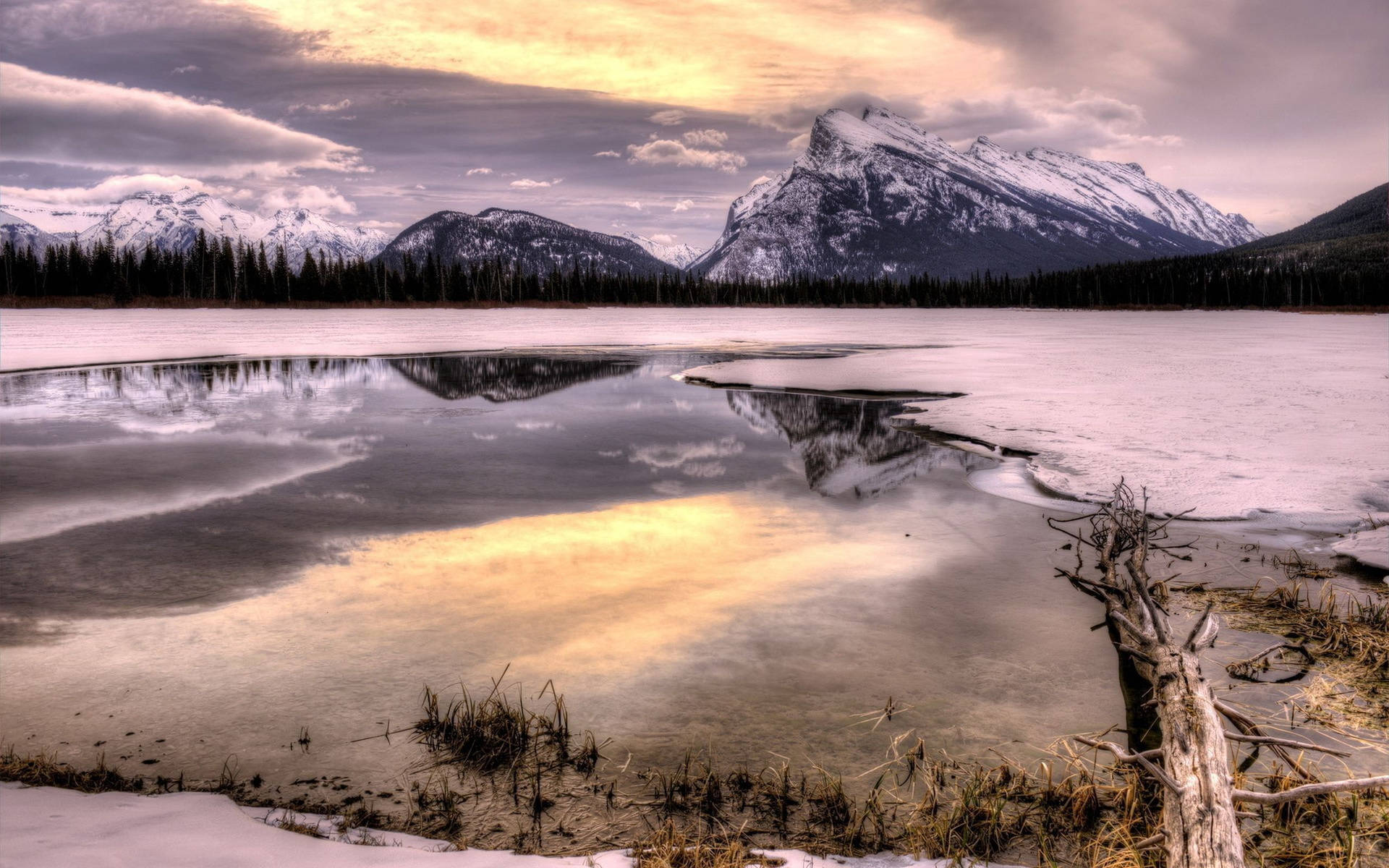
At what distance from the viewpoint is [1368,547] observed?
9.77m

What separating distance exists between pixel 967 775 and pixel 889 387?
78.5 ft

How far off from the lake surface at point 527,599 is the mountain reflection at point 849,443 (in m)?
0.14

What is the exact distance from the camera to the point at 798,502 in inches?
504

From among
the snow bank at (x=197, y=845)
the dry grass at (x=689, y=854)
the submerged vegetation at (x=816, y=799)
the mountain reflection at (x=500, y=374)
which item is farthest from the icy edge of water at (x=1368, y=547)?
the mountain reflection at (x=500, y=374)

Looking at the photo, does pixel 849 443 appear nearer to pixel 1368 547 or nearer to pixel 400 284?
pixel 1368 547

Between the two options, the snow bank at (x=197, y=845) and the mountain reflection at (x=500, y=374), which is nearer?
the snow bank at (x=197, y=845)

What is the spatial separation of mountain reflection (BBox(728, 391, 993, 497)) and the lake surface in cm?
14

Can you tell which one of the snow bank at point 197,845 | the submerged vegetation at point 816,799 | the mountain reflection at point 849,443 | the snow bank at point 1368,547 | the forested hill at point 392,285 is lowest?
the submerged vegetation at point 816,799

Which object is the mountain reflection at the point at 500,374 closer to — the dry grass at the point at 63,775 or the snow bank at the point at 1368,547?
the dry grass at the point at 63,775

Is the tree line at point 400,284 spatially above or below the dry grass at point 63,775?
above

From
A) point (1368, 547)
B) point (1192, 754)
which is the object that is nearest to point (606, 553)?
point (1192, 754)

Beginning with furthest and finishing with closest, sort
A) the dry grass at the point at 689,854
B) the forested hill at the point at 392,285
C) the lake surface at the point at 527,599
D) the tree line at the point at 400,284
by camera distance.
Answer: the tree line at the point at 400,284 → the forested hill at the point at 392,285 → the lake surface at the point at 527,599 → the dry grass at the point at 689,854

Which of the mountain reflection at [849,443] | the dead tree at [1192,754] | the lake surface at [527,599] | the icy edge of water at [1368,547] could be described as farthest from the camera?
the mountain reflection at [849,443]

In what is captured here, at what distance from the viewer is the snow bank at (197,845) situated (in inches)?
165
